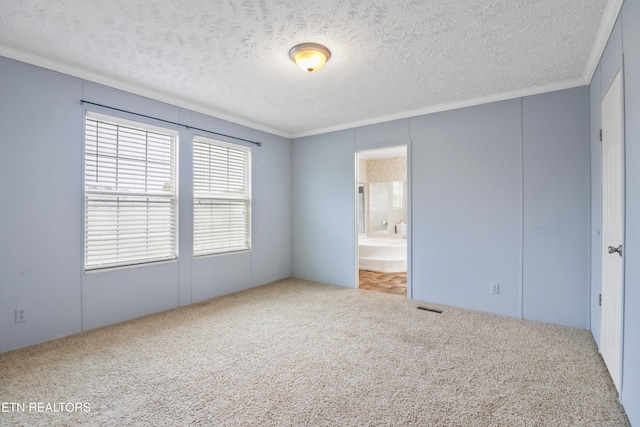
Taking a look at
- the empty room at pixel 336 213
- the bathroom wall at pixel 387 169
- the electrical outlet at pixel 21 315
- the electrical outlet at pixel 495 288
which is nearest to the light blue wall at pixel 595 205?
the empty room at pixel 336 213

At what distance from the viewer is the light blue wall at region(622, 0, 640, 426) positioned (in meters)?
1.68

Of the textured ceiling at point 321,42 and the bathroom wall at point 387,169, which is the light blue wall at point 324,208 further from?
the bathroom wall at point 387,169

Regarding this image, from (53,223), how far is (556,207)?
4.95 m

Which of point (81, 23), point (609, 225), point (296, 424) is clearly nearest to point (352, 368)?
point (296, 424)

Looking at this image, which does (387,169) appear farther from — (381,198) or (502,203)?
(502,203)

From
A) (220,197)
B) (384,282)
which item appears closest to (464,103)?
(384,282)

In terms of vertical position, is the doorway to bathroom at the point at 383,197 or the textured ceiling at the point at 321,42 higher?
the textured ceiling at the point at 321,42

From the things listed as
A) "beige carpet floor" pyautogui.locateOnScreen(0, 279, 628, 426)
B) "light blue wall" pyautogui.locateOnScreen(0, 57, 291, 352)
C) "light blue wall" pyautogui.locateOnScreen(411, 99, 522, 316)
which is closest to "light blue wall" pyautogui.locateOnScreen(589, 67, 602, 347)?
"beige carpet floor" pyautogui.locateOnScreen(0, 279, 628, 426)

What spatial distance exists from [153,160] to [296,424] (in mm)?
3187

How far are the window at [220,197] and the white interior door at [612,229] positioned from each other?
4067mm

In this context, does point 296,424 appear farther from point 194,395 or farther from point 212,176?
point 212,176

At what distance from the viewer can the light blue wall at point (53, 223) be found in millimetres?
2662

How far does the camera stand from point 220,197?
441cm

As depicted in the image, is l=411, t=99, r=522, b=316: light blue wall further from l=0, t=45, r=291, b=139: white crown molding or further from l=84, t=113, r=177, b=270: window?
l=84, t=113, r=177, b=270: window
